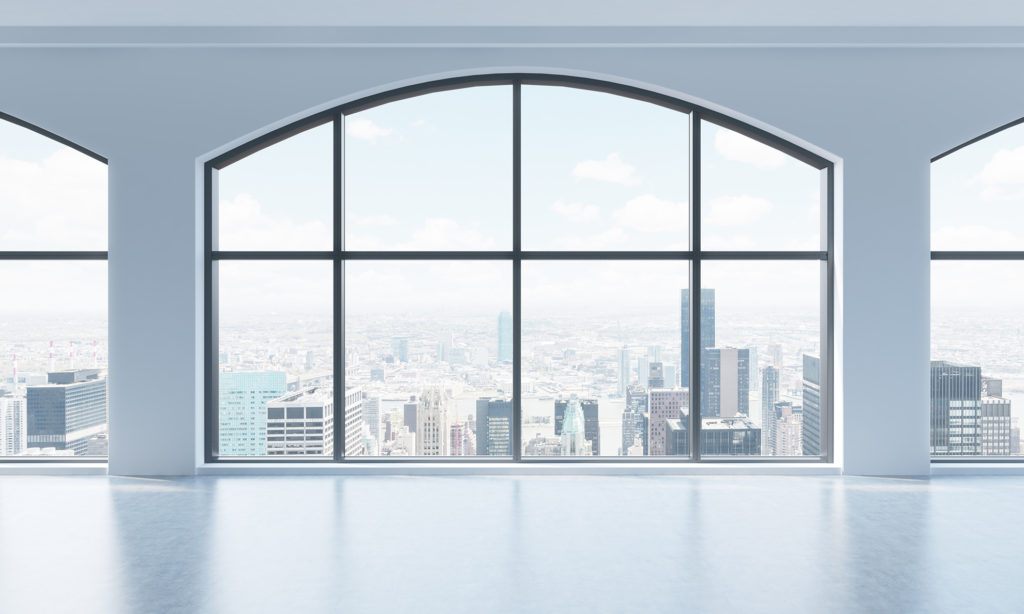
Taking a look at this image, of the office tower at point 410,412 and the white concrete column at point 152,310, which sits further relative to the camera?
the office tower at point 410,412

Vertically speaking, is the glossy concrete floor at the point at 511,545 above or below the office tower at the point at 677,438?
below

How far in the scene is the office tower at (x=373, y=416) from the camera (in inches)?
203

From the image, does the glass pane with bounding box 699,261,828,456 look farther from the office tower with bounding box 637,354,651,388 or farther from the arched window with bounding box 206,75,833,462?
the office tower with bounding box 637,354,651,388

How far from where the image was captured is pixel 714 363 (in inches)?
202

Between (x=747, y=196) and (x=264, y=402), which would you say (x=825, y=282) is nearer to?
(x=747, y=196)

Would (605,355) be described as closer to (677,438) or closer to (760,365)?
(677,438)

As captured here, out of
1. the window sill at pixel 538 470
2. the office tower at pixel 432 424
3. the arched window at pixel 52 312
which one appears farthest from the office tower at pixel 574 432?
the arched window at pixel 52 312

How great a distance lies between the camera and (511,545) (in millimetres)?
3527

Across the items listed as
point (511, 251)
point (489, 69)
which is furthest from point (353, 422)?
point (489, 69)

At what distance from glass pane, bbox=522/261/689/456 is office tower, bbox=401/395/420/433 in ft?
3.02

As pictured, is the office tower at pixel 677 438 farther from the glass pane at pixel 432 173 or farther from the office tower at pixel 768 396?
the glass pane at pixel 432 173

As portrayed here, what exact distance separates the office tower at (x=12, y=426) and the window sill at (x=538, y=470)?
157 centimetres

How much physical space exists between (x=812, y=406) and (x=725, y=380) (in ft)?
2.55
